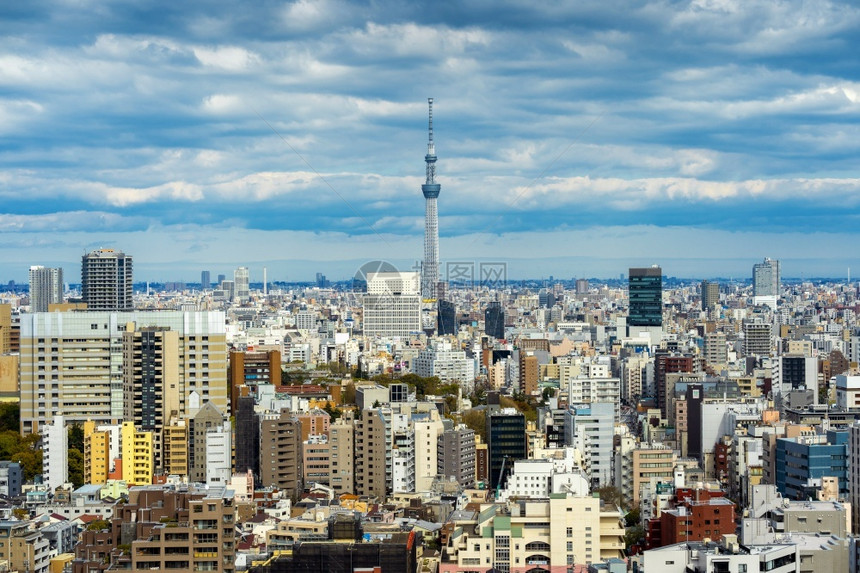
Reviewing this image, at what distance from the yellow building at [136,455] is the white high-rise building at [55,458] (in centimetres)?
88

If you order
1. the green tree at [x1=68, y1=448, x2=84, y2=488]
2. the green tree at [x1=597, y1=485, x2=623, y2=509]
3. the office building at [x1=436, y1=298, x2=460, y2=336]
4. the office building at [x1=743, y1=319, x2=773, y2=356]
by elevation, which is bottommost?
the green tree at [x1=597, y1=485, x2=623, y2=509]

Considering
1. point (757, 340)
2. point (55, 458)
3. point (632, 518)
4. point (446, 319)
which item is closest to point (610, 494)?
point (632, 518)

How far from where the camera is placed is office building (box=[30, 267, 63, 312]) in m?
50.4

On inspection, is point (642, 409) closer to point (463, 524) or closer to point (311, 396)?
point (311, 396)

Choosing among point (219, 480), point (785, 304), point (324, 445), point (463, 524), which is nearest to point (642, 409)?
point (324, 445)

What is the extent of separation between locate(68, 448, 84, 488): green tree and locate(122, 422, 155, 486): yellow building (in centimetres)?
69

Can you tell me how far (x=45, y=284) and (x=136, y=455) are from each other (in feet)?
107

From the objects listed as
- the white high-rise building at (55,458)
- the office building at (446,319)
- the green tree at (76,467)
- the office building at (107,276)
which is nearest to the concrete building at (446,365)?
the office building at (107,276)

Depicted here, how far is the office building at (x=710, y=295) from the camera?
66887 mm

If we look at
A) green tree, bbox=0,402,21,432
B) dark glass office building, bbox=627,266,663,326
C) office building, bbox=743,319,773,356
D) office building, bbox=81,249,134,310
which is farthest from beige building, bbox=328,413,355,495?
dark glass office building, bbox=627,266,663,326

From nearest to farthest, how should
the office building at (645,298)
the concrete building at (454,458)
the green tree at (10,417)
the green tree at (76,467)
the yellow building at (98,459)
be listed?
the yellow building at (98,459)
the green tree at (76,467)
the concrete building at (454,458)
the green tree at (10,417)
the office building at (645,298)

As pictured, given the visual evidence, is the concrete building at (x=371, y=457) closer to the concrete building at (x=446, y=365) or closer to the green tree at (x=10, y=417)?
the green tree at (x=10, y=417)

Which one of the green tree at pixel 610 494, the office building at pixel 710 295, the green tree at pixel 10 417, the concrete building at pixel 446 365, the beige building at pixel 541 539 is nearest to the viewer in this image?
the beige building at pixel 541 539

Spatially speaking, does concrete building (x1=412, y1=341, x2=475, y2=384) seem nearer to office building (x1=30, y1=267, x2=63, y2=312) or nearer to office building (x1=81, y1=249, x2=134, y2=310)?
office building (x1=81, y1=249, x2=134, y2=310)
